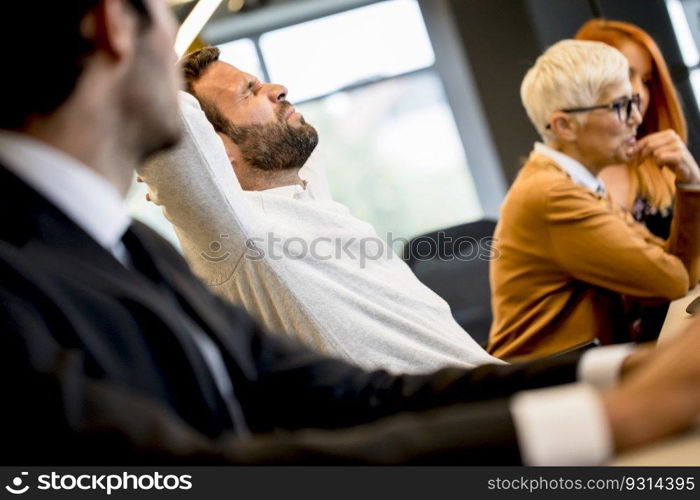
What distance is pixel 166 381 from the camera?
2.91 feet

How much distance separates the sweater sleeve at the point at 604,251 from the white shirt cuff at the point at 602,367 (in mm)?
1711

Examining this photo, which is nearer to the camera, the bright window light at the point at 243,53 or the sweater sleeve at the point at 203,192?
the sweater sleeve at the point at 203,192

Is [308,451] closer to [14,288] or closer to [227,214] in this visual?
[14,288]

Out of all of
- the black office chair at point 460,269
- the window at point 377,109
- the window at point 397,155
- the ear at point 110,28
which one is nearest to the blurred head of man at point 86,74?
the ear at point 110,28

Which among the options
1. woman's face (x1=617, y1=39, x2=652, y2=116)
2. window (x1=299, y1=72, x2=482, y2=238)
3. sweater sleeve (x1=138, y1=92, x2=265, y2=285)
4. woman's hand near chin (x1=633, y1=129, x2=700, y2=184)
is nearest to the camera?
sweater sleeve (x1=138, y1=92, x2=265, y2=285)

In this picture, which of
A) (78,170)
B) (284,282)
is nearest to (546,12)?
(284,282)

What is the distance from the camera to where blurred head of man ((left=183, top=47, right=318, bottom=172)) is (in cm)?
249

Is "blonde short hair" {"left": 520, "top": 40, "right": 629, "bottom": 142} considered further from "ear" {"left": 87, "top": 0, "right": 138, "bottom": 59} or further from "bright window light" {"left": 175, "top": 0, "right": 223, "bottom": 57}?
"ear" {"left": 87, "top": 0, "right": 138, "bottom": 59}

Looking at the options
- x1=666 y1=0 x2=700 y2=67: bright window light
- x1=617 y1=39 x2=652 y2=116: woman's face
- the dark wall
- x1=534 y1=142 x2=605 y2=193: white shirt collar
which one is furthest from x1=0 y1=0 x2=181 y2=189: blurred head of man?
the dark wall

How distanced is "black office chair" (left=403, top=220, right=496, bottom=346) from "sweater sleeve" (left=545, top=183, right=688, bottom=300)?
16.8 inches

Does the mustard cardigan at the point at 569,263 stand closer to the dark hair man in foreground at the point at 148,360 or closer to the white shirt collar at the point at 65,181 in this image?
the dark hair man in foreground at the point at 148,360

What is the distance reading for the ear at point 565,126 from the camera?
3006mm

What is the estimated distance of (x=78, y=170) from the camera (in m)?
0.88

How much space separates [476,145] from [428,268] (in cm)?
541
